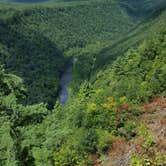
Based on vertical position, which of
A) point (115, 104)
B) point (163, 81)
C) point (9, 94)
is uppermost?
point (163, 81)

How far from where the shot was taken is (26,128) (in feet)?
98.8

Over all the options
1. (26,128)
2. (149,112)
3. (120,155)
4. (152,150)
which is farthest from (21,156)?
(149,112)

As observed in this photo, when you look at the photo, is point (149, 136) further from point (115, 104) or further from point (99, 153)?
point (115, 104)

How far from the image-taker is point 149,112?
54062mm

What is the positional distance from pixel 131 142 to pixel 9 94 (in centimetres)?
A: 1807

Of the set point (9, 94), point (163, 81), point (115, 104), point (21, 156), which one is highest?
point (163, 81)

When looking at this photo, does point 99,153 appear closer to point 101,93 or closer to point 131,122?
point 131,122

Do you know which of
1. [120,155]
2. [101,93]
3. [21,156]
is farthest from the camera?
[101,93]

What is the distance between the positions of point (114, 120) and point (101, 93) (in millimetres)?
24056

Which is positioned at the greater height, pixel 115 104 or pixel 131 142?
pixel 115 104

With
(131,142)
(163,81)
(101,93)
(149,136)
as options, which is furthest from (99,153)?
(101,93)

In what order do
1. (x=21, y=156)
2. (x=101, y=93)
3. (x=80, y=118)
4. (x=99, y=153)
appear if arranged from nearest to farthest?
(x=21, y=156)
(x=99, y=153)
(x=80, y=118)
(x=101, y=93)

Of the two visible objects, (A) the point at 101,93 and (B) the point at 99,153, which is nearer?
(B) the point at 99,153

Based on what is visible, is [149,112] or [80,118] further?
[80,118]
